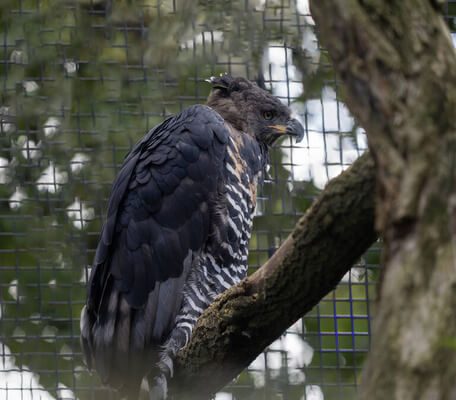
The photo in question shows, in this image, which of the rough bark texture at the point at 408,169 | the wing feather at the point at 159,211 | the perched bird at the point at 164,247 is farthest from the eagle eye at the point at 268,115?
the rough bark texture at the point at 408,169

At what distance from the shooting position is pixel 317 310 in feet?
15.7

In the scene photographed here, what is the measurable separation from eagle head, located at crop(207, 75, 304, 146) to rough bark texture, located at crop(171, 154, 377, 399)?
1258 mm

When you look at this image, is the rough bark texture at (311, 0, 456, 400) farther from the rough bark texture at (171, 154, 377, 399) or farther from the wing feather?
the wing feather

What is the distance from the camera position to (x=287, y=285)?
2.52 m

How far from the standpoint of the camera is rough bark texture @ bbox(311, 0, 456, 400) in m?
1.51

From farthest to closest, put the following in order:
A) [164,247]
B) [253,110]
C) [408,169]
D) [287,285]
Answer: [253,110]
[164,247]
[287,285]
[408,169]

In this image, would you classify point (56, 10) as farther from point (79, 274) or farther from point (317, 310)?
point (317, 310)

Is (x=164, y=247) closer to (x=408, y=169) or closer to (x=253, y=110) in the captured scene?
(x=253, y=110)

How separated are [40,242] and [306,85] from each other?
1568mm

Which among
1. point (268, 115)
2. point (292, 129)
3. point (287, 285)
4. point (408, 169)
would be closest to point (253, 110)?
point (268, 115)

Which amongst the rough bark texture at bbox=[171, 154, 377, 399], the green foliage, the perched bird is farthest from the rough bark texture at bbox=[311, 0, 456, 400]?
the green foliage

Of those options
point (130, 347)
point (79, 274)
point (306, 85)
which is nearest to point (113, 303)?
point (130, 347)

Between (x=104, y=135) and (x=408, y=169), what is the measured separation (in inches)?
132

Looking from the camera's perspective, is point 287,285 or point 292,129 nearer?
point 287,285
